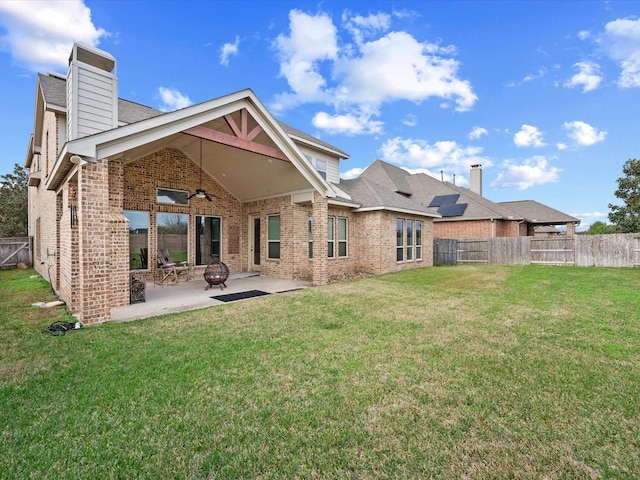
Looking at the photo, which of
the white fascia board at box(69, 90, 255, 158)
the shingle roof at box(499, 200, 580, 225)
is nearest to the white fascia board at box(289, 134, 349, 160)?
the white fascia board at box(69, 90, 255, 158)

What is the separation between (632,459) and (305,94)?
1730 cm

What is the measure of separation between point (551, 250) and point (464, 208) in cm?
607

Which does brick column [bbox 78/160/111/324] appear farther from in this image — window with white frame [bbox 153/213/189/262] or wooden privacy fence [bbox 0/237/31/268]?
wooden privacy fence [bbox 0/237/31/268]

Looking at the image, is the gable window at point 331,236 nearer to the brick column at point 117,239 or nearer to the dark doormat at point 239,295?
the dark doormat at point 239,295

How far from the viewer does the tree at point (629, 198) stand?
2084cm

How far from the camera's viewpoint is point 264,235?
11977 mm

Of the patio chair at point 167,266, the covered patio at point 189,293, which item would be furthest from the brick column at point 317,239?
the patio chair at point 167,266

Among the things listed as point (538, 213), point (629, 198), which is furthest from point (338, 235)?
point (629, 198)

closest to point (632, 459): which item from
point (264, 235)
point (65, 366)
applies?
point (65, 366)

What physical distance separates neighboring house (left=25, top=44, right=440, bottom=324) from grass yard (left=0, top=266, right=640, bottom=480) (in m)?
2.17

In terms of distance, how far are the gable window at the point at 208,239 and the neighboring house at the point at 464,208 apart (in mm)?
13167

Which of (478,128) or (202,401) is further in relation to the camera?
(478,128)

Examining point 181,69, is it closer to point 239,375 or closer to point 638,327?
point 239,375

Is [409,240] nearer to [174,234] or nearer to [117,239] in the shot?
[174,234]
